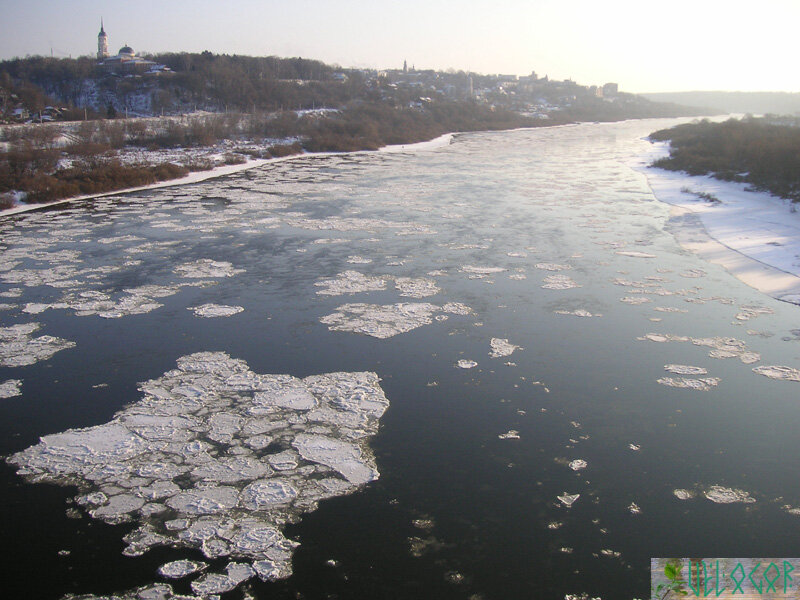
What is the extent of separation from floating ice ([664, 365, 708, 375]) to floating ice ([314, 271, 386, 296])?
337cm

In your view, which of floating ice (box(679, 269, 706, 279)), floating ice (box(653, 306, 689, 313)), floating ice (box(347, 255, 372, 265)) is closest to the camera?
floating ice (box(653, 306, 689, 313))

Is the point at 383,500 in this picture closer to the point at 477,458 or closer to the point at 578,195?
the point at 477,458

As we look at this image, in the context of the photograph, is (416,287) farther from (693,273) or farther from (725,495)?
(725,495)

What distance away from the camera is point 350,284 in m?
7.43

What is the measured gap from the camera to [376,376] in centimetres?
496

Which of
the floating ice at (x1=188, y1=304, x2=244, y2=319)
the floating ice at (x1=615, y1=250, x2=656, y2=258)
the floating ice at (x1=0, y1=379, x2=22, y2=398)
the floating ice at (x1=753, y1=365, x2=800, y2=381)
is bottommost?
the floating ice at (x1=0, y1=379, x2=22, y2=398)

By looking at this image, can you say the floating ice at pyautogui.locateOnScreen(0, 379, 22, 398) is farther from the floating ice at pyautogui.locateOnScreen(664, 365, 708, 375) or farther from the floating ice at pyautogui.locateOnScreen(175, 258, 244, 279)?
the floating ice at pyautogui.locateOnScreen(664, 365, 708, 375)

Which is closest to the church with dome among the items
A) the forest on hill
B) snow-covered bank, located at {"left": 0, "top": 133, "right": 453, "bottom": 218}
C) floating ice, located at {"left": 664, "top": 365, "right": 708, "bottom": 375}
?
snow-covered bank, located at {"left": 0, "top": 133, "right": 453, "bottom": 218}

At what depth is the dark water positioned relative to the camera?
297 cm

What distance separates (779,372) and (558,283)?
2.84 m

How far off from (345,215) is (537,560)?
31.8 feet

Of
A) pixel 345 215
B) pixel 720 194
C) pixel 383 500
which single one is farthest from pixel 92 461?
pixel 720 194

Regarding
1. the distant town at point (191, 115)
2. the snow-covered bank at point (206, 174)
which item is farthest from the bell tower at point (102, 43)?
the snow-covered bank at point (206, 174)

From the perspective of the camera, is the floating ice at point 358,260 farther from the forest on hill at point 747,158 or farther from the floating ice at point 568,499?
the forest on hill at point 747,158
